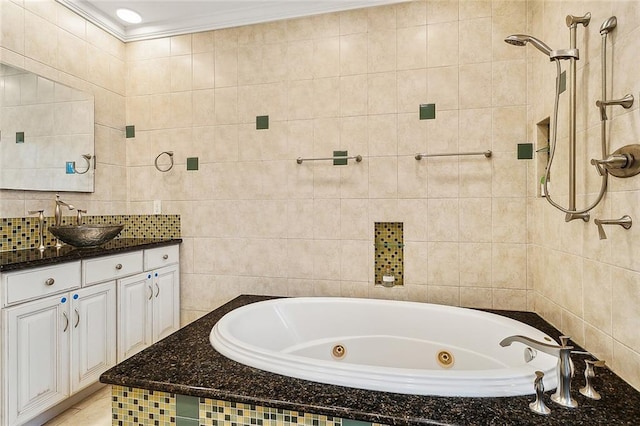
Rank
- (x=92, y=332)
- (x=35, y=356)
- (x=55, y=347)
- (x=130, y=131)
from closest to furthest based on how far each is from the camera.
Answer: (x=35, y=356), (x=55, y=347), (x=92, y=332), (x=130, y=131)

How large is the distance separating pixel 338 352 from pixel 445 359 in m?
0.61

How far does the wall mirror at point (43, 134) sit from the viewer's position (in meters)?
2.16

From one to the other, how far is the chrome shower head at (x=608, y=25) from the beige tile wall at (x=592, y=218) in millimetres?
20

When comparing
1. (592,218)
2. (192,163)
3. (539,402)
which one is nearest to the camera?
(539,402)

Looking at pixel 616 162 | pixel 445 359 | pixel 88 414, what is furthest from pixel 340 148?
pixel 88 414

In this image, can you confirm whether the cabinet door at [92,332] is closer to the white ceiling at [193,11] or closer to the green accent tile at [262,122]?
the green accent tile at [262,122]

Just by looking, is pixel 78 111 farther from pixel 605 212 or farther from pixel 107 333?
pixel 605 212

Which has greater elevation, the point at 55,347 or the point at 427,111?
the point at 427,111

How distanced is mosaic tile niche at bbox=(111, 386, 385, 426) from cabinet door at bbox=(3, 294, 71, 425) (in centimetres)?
81

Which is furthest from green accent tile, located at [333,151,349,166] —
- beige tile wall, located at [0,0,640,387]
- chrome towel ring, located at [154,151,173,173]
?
chrome towel ring, located at [154,151,173,173]

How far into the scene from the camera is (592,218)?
1496 millimetres

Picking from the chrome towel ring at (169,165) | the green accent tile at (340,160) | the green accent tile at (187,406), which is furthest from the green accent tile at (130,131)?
the green accent tile at (187,406)

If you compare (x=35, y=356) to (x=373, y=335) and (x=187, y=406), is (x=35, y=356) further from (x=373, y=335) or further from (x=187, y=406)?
(x=373, y=335)

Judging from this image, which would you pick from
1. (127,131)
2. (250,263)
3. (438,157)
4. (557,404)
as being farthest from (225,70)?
(557,404)
